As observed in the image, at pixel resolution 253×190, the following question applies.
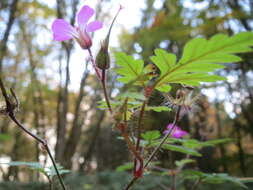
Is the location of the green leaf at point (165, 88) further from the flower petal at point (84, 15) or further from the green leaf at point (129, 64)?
the flower petal at point (84, 15)

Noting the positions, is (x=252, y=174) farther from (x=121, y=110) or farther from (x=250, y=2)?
(x=121, y=110)

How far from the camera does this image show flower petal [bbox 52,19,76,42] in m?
0.52

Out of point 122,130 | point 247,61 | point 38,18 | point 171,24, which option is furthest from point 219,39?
point 38,18

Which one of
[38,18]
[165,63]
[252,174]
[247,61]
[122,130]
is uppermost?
[38,18]

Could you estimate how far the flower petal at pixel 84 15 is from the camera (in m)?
0.51

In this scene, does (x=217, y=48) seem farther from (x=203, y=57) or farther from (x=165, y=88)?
(x=165, y=88)

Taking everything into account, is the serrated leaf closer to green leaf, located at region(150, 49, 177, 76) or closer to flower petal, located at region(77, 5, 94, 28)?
green leaf, located at region(150, 49, 177, 76)

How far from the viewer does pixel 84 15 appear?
519 mm

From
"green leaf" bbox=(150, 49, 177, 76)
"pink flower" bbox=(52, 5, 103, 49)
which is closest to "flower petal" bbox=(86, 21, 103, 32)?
"pink flower" bbox=(52, 5, 103, 49)

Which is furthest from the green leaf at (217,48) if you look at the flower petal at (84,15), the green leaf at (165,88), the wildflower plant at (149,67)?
the flower petal at (84,15)

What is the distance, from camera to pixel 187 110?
53cm

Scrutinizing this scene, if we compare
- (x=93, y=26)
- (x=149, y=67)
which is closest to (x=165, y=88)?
(x=149, y=67)

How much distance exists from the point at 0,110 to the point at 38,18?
16.6 feet

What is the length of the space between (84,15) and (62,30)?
0.18 ft
